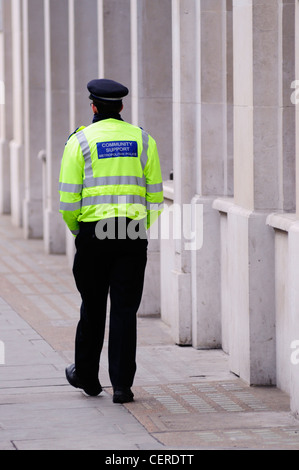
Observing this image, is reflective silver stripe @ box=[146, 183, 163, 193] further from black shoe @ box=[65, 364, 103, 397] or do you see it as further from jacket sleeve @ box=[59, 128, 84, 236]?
black shoe @ box=[65, 364, 103, 397]

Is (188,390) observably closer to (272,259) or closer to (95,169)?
(272,259)

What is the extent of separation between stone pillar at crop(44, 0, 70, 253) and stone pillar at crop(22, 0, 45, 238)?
1.39m

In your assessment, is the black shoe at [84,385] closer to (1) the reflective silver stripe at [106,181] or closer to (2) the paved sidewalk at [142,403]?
(2) the paved sidewalk at [142,403]

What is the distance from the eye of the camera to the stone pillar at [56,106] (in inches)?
623

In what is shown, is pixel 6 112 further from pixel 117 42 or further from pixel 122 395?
pixel 122 395

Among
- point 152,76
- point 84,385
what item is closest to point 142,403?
point 84,385

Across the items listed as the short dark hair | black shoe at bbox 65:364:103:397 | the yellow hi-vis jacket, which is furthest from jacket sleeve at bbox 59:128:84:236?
black shoe at bbox 65:364:103:397

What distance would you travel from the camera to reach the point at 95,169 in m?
7.70

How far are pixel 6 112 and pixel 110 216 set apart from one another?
13318mm

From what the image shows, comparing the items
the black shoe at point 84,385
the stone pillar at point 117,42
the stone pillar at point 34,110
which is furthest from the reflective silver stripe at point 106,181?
the stone pillar at point 34,110

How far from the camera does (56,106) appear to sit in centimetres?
1593

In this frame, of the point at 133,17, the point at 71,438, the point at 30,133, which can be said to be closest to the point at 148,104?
the point at 133,17

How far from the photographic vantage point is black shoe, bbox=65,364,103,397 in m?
8.08

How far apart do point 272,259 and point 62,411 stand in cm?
174
